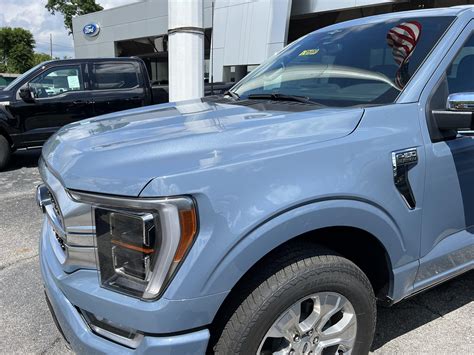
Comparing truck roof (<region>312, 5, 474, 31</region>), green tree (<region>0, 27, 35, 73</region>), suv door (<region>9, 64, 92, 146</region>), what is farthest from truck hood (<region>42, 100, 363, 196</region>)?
green tree (<region>0, 27, 35, 73</region>)

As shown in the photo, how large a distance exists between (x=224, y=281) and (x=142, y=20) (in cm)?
3181

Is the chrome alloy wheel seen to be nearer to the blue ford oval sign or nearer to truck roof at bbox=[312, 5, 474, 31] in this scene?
truck roof at bbox=[312, 5, 474, 31]

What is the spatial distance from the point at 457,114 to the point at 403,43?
640mm

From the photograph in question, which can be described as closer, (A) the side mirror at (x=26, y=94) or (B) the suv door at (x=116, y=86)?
(A) the side mirror at (x=26, y=94)

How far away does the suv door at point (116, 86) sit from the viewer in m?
8.12

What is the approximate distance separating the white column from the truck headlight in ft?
19.3

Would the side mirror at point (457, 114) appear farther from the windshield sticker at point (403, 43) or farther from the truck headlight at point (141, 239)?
the truck headlight at point (141, 239)

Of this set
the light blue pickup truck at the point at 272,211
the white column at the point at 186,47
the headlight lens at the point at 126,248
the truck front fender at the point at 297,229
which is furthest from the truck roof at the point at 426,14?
the white column at the point at 186,47

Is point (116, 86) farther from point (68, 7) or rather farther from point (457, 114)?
point (68, 7)

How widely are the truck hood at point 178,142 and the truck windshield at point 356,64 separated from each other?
34 cm

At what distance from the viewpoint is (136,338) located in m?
1.64

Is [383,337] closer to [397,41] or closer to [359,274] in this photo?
[359,274]

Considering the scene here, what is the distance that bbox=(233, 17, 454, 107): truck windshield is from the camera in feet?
7.87

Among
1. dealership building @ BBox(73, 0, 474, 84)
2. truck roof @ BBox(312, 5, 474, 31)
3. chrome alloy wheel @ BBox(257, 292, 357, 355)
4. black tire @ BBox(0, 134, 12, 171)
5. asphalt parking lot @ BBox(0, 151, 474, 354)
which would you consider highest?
dealership building @ BBox(73, 0, 474, 84)
